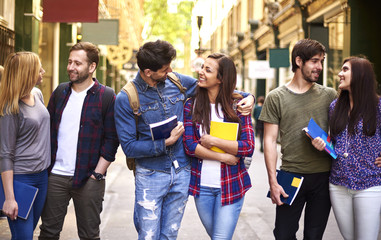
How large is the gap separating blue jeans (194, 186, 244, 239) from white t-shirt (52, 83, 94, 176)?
1048 millimetres

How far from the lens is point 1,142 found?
152 inches

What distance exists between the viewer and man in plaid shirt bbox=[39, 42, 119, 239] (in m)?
4.20

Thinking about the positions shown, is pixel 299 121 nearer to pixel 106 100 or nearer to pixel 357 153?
pixel 357 153

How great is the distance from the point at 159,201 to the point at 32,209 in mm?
959

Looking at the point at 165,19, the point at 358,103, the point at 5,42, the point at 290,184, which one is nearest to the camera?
the point at 358,103

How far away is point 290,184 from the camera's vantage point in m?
4.20

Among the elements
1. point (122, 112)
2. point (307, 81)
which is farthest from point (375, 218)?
point (122, 112)

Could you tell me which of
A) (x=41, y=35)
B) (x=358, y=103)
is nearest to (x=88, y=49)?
(x=358, y=103)

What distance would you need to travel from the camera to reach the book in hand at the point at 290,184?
13.6ft

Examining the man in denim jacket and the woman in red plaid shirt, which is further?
the woman in red plaid shirt

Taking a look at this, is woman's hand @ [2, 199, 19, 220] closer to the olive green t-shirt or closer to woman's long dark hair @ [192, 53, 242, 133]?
woman's long dark hair @ [192, 53, 242, 133]

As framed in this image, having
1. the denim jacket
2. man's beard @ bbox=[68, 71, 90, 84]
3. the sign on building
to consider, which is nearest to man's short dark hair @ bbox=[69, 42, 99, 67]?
man's beard @ bbox=[68, 71, 90, 84]

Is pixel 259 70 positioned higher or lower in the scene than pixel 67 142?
higher

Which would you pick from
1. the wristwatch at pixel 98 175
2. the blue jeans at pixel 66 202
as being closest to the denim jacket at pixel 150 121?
the wristwatch at pixel 98 175
